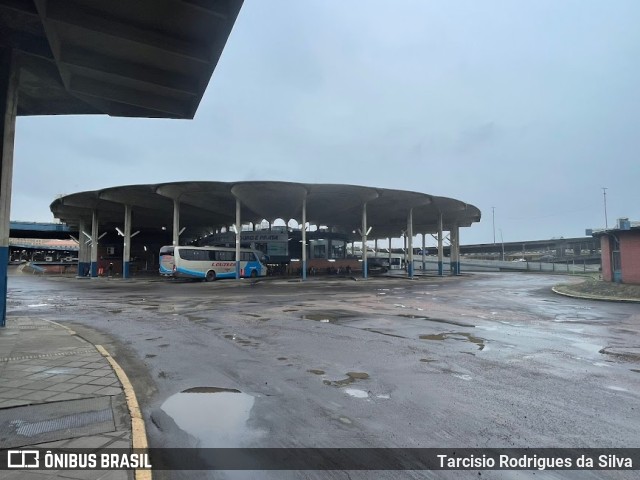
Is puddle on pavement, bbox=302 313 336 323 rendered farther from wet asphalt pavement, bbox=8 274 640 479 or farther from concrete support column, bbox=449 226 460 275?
concrete support column, bbox=449 226 460 275

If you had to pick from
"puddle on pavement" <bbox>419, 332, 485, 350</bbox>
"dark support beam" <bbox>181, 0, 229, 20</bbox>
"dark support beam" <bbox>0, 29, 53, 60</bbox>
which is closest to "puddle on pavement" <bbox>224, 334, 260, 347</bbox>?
"puddle on pavement" <bbox>419, 332, 485, 350</bbox>

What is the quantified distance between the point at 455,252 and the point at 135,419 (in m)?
55.2

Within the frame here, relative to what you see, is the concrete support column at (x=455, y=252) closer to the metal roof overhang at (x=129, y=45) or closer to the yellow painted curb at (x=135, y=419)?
the metal roof overhang at (x=129, y=45)

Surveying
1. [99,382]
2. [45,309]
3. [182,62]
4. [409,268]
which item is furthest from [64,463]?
[409,268]

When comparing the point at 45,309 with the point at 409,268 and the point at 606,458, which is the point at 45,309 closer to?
the point at 606,458

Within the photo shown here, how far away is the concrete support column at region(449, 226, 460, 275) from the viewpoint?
5269cm

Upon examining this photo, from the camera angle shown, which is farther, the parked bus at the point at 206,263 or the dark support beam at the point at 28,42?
the parked bus at the point at 206,263

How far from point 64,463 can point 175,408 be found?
1.47 metres

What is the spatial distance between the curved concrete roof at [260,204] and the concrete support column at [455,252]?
1338mm

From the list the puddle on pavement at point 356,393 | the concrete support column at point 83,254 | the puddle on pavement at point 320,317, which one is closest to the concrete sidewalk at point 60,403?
the puddle on pavement at point 356,393

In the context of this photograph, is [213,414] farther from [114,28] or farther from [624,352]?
[624,352]

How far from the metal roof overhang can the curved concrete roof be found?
27972 millimetres

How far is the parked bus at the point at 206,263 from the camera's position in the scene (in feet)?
112

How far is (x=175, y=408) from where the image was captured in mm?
4531
